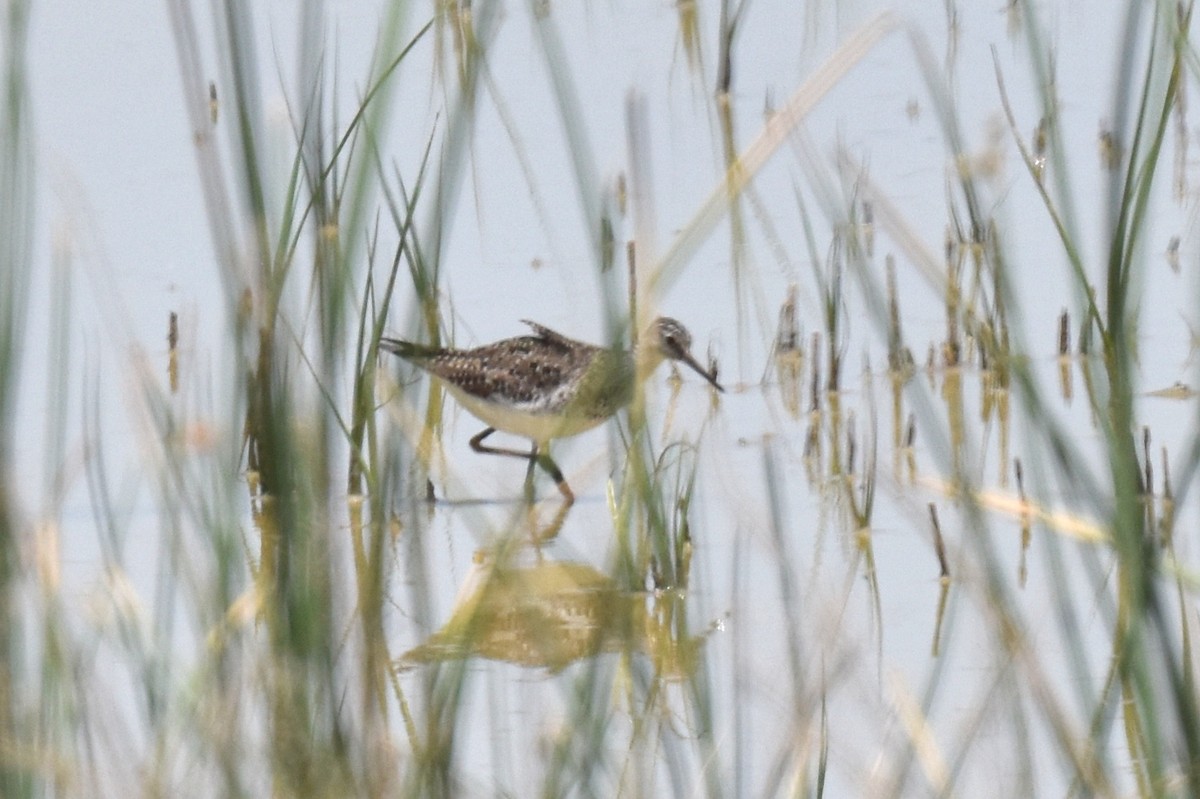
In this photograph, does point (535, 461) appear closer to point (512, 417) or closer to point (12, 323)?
point (512, 417)

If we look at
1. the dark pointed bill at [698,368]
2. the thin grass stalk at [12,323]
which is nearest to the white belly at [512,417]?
the dark pointed bill at [698,368]

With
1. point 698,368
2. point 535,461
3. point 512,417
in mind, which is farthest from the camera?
point 698,368

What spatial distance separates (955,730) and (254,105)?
1689 mm

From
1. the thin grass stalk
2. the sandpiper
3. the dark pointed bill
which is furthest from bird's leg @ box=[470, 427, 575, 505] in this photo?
the thin grass stalk

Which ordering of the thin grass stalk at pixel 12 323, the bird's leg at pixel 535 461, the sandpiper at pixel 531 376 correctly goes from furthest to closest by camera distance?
the sandpiper at pixel 531 376 < the bird's leg at pixel 535 461 < the thin grass stalk at pixel 12 323

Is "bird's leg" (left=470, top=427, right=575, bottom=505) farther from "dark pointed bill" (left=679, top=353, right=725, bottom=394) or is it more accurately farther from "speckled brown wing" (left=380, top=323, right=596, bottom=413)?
"dark pointed bill" (left=679, top=353, right=725, bottom=394)

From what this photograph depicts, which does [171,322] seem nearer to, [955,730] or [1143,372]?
[1143,372]

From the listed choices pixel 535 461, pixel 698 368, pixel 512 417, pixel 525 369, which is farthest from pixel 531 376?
pixel 698 368

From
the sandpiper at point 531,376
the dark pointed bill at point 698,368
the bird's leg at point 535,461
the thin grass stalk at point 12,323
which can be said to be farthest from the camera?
the dark pointed bill at point 698,368

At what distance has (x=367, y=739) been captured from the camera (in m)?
3.16

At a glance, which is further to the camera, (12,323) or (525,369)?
(525,369)

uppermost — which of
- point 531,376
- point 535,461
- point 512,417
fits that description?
point 531,376

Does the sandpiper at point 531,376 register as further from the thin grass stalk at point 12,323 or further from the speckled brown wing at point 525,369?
the thin grass stalk at point 12,323

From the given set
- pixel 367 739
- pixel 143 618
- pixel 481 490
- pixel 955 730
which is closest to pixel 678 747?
pixel 955 730
